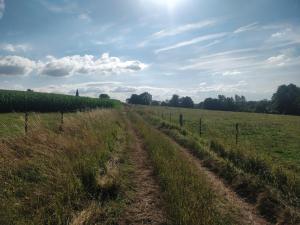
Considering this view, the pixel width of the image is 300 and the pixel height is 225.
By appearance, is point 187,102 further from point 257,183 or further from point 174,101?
point 257,183

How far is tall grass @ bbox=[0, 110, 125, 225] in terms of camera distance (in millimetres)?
5188

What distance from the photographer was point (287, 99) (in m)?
98.8

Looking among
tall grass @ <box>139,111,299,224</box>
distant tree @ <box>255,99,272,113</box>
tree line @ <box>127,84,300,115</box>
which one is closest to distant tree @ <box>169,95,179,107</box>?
tree line @ <box>127,84,300,115</box>

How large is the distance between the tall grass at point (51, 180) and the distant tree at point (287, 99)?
97972 millimetres

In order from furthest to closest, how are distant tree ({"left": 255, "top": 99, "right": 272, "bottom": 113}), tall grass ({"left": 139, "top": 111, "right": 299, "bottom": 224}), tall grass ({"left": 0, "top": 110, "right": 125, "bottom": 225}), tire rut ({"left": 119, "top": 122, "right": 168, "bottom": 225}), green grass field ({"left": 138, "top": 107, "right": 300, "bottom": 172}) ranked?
1. distant tree ({"left": 255, "top": 99, "right": 272, "bottom": 113})
2. green grass field ({"left": 138, "top": 107, "right": 300, "bottom": 172})
3. tall grass ({"left": 139, "top": 111, "right": 299, "bottom": 224})
4. tire rut ({"left": 119, "top": 122, "right": 168, "bottom": 225})
5. tall grass ({"left": 0, "top": 110, "right": 125, "bottom": 225})

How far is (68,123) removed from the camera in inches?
479

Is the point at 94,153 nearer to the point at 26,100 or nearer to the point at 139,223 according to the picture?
the point at 139,223

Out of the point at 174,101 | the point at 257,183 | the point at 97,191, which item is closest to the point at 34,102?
the point at 97,191

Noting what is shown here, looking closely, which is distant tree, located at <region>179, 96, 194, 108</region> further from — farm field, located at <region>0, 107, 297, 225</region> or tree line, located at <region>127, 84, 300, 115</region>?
farm field, located at <region>0, 107, 297, 225</region>

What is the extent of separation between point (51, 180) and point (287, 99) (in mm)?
105154

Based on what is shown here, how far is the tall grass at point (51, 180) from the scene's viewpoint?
204 inches

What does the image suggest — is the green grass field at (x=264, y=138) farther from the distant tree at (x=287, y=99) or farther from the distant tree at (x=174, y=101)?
the distant tree at (x=174, y=101)

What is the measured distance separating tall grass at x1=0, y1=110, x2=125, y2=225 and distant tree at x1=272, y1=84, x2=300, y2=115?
9797 cm

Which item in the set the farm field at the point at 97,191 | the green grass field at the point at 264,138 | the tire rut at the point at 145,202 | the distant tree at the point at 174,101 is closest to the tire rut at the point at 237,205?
the farm field at the point at 97,191
